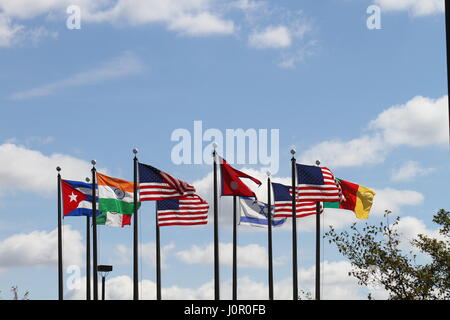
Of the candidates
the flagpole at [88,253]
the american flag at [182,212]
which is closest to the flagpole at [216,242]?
the american flag at [182,212]

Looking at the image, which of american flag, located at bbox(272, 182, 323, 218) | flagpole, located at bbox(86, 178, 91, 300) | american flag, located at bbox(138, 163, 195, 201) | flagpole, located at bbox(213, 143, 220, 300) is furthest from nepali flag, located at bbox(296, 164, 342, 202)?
flagpole, located at bbox(86, 178, 91, 300)

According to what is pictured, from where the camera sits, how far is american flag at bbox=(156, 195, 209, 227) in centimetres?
3450

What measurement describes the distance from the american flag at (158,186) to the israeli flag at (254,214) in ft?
15.1

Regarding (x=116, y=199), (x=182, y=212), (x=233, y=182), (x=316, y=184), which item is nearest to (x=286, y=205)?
(x=233, y=182)

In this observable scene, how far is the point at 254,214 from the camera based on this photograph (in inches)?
1476

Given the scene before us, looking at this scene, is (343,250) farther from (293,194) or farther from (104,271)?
(104,271)

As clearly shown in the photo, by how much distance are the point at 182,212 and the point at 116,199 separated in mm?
2814

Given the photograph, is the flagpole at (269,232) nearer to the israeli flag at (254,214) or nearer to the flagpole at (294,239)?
the israeli flag at (254,214)

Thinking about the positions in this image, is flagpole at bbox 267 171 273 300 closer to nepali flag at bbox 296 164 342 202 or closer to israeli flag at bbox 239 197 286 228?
israeli flag at bbox 239 197 286 228

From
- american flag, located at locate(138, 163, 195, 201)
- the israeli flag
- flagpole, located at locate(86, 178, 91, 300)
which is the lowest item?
flagpole, located at locate(86, 178, 91, 300)

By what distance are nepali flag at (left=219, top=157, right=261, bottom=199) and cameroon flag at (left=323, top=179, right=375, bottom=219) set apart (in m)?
3.84
